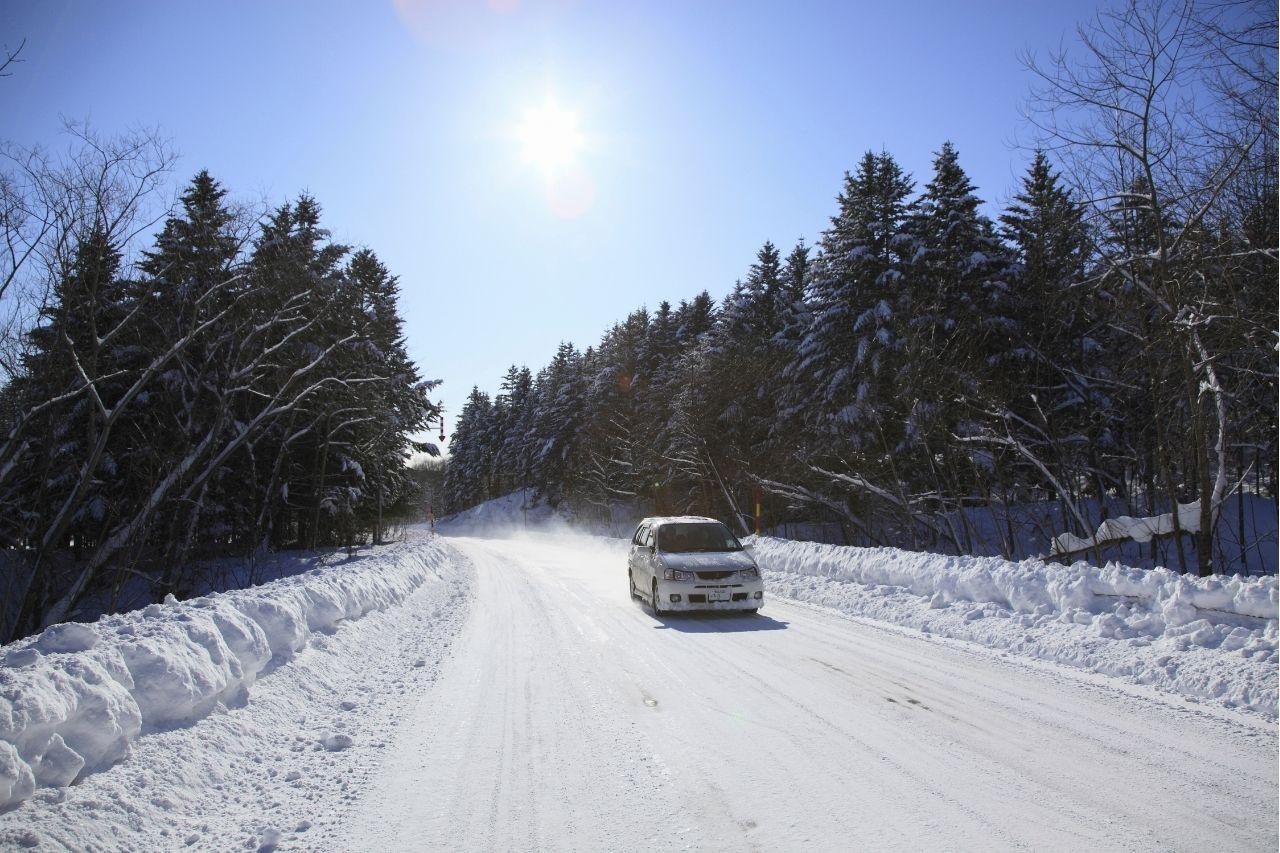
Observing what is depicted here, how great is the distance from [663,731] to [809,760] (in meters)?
1.21

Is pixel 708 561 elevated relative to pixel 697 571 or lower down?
elevated

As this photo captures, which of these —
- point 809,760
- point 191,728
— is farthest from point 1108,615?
point 191,728

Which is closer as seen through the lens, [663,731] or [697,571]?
[663,731]

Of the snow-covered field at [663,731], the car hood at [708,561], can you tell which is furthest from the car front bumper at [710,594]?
the snow-covered field at [663,731]

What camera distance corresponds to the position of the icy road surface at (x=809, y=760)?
12.0 feet

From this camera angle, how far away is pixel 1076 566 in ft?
30.3

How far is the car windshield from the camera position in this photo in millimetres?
12406

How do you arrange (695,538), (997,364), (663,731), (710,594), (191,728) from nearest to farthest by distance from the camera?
(191,728)
(663,731)
(710,594)
(695,538)
(997,364)

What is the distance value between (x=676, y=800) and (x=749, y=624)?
21.4 feet

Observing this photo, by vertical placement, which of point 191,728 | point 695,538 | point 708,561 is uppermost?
point 695,538

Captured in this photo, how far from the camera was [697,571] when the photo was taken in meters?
11.1

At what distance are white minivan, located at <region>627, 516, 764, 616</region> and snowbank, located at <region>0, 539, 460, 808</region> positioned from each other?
5.55 meters

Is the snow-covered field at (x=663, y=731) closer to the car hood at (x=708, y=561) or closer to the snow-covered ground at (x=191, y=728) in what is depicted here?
the snow-covered ground at (x=191, y=728)

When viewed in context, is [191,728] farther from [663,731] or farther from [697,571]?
[697,571]
